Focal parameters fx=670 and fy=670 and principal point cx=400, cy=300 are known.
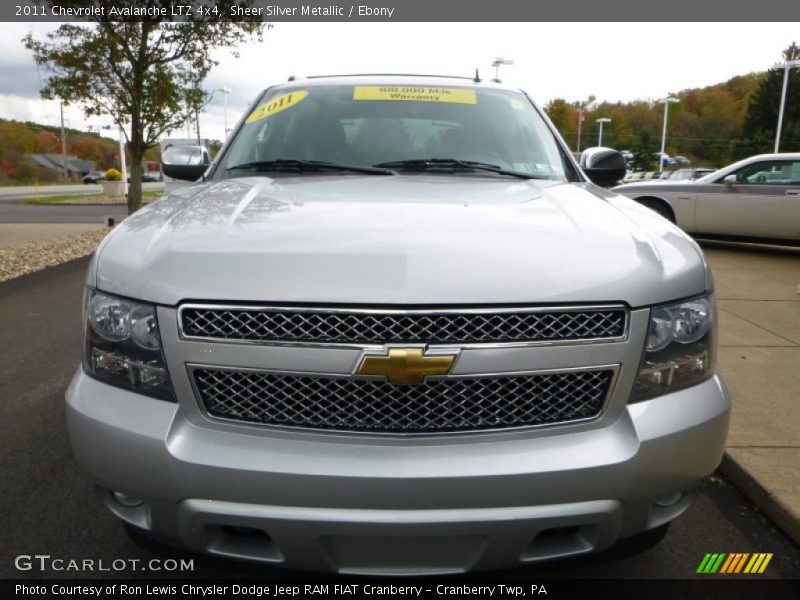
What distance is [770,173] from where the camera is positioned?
10453 millimetres

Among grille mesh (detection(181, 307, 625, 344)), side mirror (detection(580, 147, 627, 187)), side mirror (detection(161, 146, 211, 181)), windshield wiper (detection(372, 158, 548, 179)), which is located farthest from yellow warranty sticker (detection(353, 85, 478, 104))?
grille mesh (detection(181, 307, 625, 344))

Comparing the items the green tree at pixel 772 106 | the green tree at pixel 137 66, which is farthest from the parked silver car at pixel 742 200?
the green tree at pixel 772 106

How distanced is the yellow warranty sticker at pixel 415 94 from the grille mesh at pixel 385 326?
193cm

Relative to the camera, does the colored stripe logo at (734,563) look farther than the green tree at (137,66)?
No

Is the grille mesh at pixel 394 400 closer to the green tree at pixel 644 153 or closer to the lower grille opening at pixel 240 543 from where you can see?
the lower grille opening at pixel 240 543

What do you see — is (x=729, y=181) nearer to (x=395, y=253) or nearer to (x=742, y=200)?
(x=742, y=200)

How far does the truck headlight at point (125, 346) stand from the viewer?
1746 millimetres

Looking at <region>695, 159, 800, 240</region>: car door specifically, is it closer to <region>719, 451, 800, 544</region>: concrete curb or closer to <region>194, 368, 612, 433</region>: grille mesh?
<region>719, 451, 800, 544</region>: concrete curb

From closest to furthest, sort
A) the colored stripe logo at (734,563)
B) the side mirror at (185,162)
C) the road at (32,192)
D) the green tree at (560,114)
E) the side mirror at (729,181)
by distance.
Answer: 1. the colored stripe logo at (734,563)
2. the side mirror at (185,162)
3. the side mirror at (729,181)
4. the road at (32,192)
5. the green tree at (560,114)

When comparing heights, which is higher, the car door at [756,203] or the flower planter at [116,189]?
the car door at [756,203]

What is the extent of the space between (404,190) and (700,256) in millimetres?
1016

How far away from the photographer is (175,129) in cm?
1244

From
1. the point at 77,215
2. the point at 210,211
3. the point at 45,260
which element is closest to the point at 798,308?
the point at 210,211

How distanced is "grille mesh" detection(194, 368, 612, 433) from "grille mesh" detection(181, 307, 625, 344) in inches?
4.0
